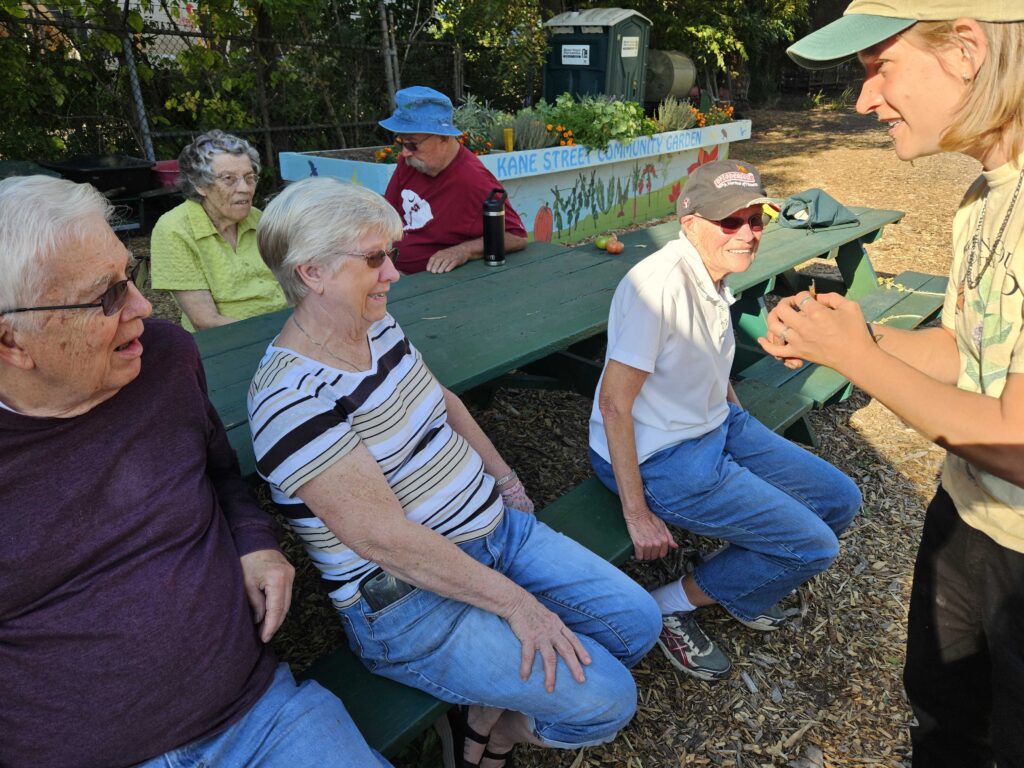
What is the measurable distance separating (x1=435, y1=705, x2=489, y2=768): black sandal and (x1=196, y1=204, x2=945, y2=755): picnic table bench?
298 millimetres

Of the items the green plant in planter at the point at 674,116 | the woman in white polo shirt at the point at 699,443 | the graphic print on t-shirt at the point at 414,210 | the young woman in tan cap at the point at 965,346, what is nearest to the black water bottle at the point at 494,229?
the graphic print on t-shirt at the point at 414,210

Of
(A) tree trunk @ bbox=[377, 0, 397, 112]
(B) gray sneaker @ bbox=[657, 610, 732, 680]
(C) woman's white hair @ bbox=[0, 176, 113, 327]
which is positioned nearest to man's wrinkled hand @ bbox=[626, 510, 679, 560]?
(B) gray sneaker @ bbox=[657, 610, 732, 680]

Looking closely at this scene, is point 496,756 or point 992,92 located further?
point 496,756

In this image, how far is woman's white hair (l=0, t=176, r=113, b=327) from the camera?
4.05 feet

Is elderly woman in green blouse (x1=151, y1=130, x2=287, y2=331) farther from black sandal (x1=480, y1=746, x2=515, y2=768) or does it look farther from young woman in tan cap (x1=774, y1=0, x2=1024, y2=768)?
young woman in tan cap (x1=774, y1=0, x2=1024, y2=768)

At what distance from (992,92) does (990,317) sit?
378 millimetres

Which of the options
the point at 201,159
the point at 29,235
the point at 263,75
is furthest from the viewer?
the point at 263,75

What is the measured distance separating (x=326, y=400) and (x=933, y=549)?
4.62 ft

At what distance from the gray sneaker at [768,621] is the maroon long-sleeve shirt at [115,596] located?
1687mm

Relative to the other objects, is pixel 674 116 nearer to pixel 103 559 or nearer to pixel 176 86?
pixel 176 86

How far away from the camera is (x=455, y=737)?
2.03 metres

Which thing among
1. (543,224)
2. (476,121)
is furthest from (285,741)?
(476,121)

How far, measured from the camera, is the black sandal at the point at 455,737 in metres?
1.88

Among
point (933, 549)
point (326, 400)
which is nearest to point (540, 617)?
point (326, 400)
